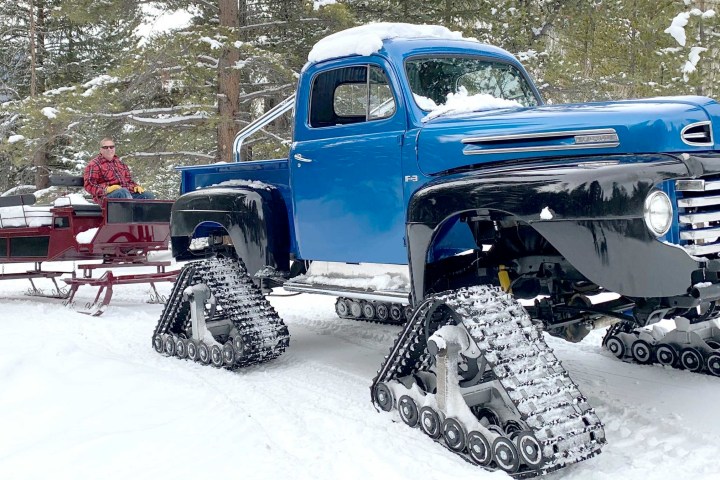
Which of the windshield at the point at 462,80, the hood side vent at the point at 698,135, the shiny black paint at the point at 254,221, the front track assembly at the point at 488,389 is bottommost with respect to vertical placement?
the front track assembly at the point at 488,389

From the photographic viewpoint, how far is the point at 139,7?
45.9 feet

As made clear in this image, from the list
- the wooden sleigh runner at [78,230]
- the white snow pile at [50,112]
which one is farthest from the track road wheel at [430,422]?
the white snow pile at [50,112]

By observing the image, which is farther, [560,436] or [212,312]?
[212,312]

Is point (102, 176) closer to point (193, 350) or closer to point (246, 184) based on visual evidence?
point (246, 184)

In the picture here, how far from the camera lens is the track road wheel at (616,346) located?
5272 millimetres

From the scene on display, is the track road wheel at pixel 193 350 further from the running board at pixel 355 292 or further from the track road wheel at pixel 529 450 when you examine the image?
the track road wheel at pixel 529 450

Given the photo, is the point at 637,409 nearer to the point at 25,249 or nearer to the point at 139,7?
the point at 25,249

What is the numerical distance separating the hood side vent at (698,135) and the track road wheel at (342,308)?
4.35 metres

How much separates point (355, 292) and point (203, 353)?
1.50 metres

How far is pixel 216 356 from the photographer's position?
5340 mm

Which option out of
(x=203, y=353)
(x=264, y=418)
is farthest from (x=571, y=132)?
(x=203, y=353)

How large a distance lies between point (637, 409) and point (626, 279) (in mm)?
1216

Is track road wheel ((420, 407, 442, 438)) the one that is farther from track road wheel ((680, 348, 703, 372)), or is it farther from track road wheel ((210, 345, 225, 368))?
track road wheel ((680, 348, 703, 372))

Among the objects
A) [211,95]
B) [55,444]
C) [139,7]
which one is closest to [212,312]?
[55,444]
